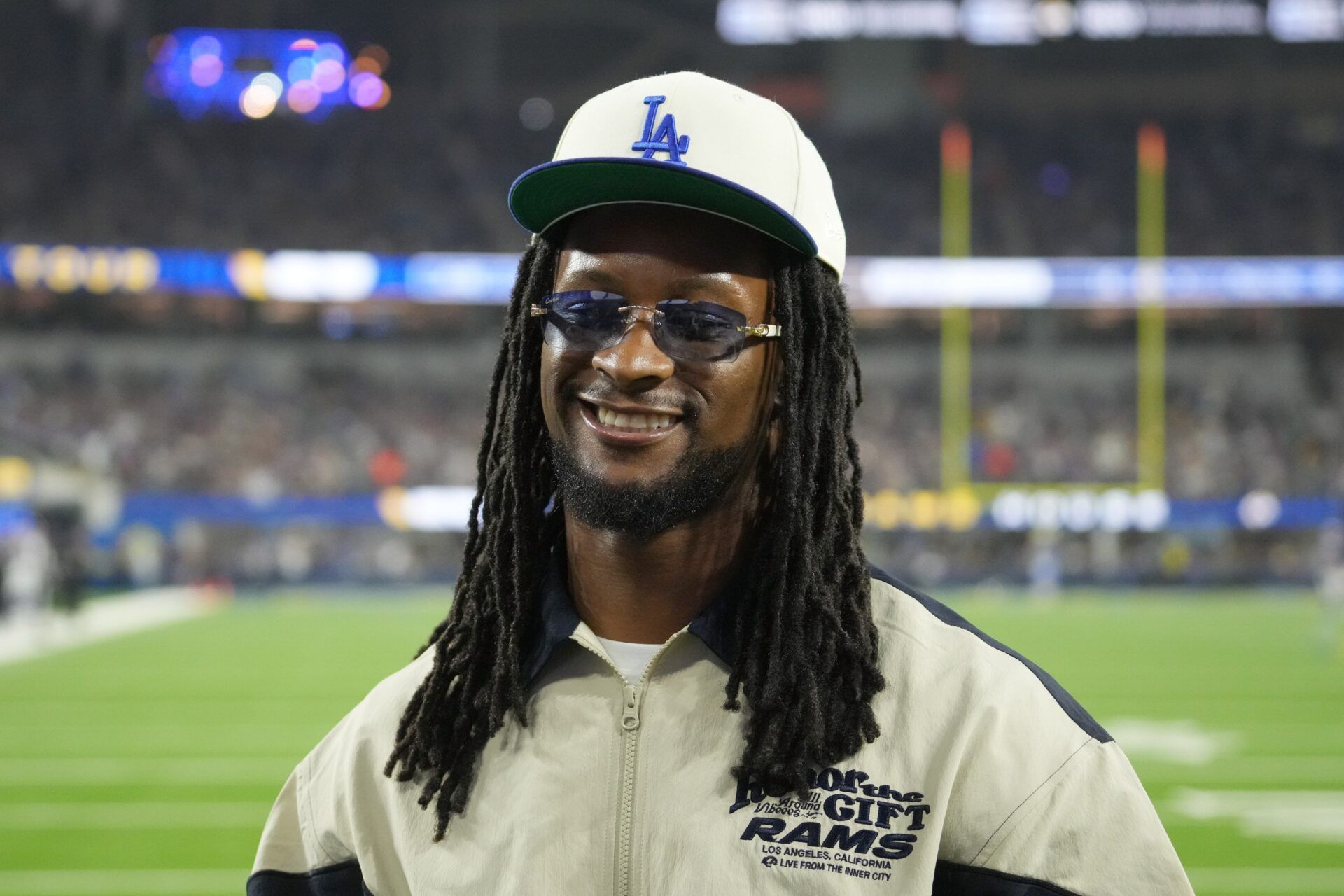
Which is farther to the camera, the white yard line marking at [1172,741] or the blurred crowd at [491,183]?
the blurred crowd at [491,183]

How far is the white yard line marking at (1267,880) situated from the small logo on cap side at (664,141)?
4.55m

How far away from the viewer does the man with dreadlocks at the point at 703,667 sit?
1374mm

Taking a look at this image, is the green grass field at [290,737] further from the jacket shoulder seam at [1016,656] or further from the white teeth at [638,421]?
the white teeth at [638,421]

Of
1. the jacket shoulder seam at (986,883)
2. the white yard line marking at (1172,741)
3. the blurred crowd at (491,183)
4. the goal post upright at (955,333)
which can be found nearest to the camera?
the jacket shoulder seam at (986,883)

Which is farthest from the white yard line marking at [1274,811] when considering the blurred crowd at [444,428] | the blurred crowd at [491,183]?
the blurred crowd at [491,183]

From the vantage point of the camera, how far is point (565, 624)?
1540 mm

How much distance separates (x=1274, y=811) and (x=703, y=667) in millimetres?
5842

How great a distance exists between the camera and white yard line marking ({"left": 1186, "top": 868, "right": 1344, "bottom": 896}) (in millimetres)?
5137

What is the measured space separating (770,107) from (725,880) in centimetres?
Result: 83

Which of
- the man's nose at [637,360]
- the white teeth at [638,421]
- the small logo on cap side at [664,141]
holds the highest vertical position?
the small logo on cap side at [664,141]

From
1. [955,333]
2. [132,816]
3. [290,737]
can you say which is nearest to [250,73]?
[955,333]

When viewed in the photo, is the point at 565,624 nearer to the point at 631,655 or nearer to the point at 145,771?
the point at 631,655

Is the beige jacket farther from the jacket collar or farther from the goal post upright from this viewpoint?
the goal post upright

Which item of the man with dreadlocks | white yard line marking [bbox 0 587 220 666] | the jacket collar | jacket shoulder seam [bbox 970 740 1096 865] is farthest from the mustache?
white yard line marking [bbox 0 587 220 666]
